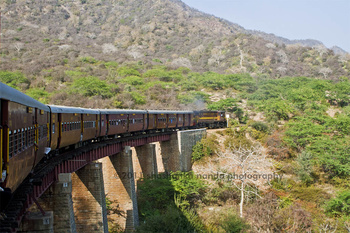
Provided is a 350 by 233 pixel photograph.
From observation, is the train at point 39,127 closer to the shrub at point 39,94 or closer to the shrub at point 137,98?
the shrub at point 137,98

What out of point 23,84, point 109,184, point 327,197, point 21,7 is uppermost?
point 21,7

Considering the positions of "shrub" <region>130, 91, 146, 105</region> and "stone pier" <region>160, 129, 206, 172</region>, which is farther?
"shrub" <region>130, 91, 146, 105</region>

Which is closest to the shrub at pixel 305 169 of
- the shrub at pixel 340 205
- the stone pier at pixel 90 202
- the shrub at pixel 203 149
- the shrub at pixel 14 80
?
the shrub at pixel 340 205

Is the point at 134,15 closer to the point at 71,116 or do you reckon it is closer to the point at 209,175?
the point at 209,175

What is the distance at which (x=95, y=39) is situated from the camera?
4579 inches

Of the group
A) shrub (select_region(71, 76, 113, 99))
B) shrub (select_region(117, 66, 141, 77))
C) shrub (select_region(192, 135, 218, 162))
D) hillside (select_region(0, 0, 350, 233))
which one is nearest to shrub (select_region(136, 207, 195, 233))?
hillside (select_region(0, 0, 350, 233))

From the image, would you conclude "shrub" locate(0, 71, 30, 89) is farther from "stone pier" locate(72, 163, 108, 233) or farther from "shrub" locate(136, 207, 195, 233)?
"stone pier" locate(72, 163, 108, 233)

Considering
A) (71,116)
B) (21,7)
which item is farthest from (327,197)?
(21,7)

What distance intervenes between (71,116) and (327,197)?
74.9ft

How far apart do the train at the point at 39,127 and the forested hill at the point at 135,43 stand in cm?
5229

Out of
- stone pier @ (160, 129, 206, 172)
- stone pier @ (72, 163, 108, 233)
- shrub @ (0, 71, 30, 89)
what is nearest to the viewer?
stone pier @ (72, 163, 108, 233)

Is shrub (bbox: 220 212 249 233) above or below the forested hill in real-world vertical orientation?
below

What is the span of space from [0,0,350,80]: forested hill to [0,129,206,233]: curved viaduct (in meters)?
52.3

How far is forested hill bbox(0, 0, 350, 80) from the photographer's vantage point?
91.6 metres
